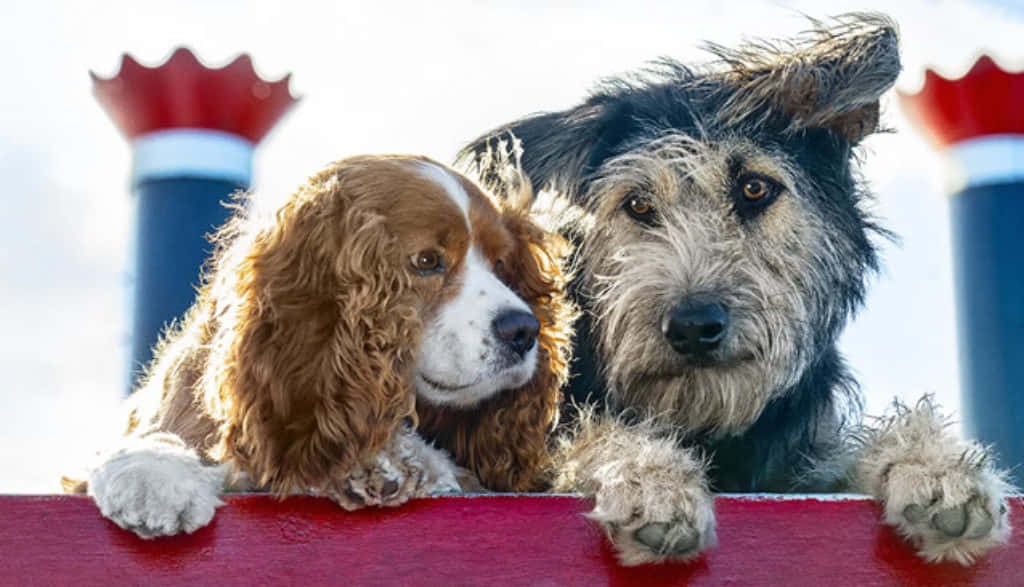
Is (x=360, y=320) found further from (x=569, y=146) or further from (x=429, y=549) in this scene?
(x=569, y=146)

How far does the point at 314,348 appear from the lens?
2209mm

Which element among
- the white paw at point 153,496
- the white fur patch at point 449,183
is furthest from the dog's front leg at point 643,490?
the white paw at point 153,496

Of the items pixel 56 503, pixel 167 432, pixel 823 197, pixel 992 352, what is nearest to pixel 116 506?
pixel 56 503

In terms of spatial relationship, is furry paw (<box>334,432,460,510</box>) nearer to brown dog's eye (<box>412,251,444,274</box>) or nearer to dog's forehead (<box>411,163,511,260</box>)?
brown dog's eye (<box>412,251,444,274</box>)

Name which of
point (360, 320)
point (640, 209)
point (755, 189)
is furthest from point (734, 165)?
point (360, 320)

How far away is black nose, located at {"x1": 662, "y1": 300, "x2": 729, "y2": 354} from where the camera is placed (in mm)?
2400

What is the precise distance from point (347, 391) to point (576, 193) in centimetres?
91

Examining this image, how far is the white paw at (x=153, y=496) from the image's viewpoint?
77.1 inches

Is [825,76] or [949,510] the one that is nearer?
[949,510]

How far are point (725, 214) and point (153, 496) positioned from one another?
1419mm

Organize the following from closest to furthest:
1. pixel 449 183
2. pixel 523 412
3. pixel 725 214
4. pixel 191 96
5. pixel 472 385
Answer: pixel 472 385, pixel 449 183, pixel 523 412, pixel 725 214, pixel 191 96

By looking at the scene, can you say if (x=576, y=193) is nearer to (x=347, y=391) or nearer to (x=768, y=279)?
(x=768, y=279)

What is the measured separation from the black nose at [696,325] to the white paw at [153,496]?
99 cm

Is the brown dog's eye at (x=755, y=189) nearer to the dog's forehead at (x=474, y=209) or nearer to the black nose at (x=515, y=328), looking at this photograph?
the dog's forehead at (x=474, y=209)
